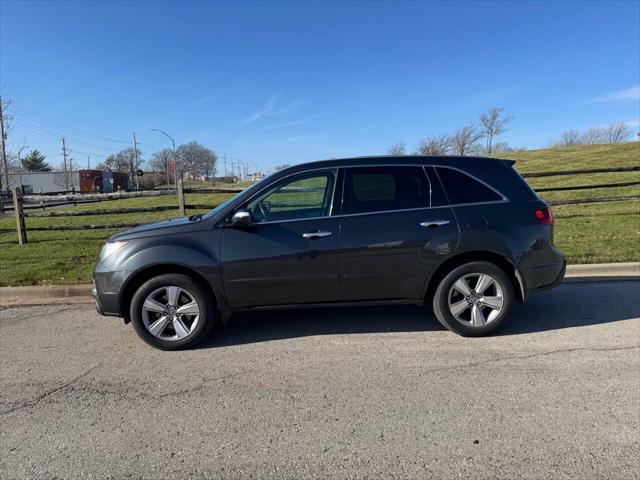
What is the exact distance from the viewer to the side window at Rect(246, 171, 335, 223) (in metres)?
4.15

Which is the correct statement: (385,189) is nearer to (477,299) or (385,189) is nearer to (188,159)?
(477,299)

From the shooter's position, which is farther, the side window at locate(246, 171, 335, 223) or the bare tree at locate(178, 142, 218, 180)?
the bare tree at locate(178, 142, 218, 180)

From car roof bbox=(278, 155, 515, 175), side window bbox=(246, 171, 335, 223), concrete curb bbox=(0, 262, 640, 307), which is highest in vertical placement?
car roof bbox=(278, 155, 515, 175)

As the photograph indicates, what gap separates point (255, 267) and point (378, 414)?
1764 millimetres

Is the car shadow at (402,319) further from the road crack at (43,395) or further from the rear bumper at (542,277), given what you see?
the road crack at (43,395)


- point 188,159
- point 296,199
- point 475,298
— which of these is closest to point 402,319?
point 475,298

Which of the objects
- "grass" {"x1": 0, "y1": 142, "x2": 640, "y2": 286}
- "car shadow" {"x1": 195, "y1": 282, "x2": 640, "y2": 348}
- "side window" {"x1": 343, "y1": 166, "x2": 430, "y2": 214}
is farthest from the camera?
"grass" {"x1": 0, "y1": 142, "x2": 640, "y2": 286}

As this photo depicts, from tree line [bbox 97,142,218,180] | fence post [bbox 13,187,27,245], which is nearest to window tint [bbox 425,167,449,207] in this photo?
fence post [bbox 13,187,27,245]

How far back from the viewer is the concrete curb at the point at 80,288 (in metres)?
5.93

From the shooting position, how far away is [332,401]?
307 centimetres

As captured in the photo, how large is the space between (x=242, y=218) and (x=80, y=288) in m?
3.64

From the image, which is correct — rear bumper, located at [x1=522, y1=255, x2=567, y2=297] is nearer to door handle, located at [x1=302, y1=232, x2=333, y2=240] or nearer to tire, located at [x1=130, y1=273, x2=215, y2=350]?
door handle, located at [x1=302, y1=232, x2=333, y2=240]

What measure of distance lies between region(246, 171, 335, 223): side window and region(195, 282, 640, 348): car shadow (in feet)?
4.01

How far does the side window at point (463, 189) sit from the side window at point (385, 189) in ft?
0.68
